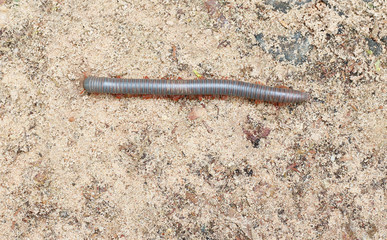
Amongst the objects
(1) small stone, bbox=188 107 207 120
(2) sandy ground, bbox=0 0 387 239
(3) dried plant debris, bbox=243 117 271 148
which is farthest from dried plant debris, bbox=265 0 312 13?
(1) small stone, bbox=188 107 207 120

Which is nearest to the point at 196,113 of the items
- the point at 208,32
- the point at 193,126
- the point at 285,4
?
the point at 193,126

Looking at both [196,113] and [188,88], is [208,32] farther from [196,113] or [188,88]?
[196,113]

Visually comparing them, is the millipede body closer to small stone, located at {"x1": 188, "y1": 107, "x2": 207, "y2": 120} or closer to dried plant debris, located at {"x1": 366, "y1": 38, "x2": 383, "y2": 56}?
small stone, located at {"x1": 188, "y1": 107, "x2": 207, "y2": 120}

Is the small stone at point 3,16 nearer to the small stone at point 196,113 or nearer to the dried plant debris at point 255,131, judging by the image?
the small stone at point 196,113

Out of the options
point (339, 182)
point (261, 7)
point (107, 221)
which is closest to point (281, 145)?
point (339, 182)

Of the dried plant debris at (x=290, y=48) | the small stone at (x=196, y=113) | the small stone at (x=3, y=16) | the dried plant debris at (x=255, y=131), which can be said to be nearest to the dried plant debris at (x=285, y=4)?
the dried plant debris at (x=290, y=48)
